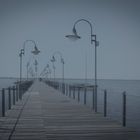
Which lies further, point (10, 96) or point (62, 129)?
point (10, 96)

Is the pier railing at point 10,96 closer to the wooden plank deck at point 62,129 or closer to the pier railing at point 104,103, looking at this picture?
the wooden plank deck at point 62,129

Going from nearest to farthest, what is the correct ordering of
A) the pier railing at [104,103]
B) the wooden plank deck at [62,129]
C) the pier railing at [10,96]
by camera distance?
the wooden plank deck at [62,129]
the pier railing at [104,103]
the pier railing at [10,96]

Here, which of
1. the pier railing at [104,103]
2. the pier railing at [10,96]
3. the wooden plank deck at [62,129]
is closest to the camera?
the wooden plank deck at [62,129]

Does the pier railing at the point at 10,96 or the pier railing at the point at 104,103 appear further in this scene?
the pier railing at the point at 10,96

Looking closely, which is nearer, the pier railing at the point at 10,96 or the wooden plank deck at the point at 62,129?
the wooden plank deck at the point at 62,129

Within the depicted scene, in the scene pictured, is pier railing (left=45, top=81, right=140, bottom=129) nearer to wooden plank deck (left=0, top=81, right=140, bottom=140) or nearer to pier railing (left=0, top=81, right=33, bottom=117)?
wooden plank deck (left=0, top=81, right=140, bottom=140)

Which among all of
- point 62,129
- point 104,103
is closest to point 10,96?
point 104,103

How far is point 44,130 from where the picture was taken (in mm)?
10383

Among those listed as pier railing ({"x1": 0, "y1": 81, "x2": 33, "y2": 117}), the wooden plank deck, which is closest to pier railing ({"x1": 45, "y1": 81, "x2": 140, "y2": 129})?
the wooden plank deck

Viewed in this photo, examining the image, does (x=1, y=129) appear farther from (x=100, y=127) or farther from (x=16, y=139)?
(x=100, y=127)

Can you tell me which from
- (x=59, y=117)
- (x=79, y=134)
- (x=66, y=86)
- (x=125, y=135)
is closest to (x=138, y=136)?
(x=125, y=135)

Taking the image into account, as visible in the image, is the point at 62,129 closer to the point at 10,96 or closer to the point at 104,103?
the point at 104,103

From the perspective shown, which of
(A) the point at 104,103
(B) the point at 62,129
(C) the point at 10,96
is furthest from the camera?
(C) the point at 10,96

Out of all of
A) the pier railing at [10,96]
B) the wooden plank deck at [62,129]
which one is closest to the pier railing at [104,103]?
the wooden plank deck at [62,129]
